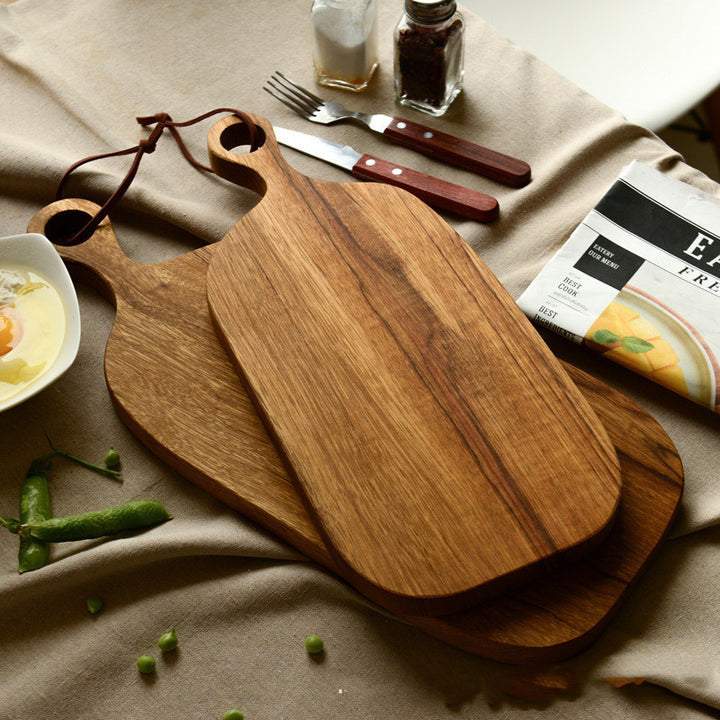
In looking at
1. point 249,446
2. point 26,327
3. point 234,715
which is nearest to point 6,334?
point 26,327

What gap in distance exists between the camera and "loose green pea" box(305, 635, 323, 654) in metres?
0.83

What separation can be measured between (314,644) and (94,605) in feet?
0.86

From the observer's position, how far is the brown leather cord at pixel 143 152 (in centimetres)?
115

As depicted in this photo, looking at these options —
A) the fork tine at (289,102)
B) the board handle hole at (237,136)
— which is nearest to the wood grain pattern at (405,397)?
the board handle hole at (237,136)

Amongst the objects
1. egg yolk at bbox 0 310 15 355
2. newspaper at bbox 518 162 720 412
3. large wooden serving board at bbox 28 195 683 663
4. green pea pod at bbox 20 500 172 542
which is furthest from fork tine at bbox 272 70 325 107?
green pea pod at bbox 20 500 172 542

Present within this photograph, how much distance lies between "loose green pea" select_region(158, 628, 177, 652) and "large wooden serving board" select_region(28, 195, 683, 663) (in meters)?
0.16

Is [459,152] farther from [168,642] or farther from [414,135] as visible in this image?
[168,642]

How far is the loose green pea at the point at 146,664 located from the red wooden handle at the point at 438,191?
2.53 ft

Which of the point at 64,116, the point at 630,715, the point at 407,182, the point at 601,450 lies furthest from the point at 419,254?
the point at 64,116

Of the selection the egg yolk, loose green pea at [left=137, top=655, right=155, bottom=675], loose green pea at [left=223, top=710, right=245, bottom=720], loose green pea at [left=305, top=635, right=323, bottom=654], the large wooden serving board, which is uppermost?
the large wooden serving board

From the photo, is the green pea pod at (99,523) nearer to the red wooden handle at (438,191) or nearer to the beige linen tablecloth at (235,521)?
the beige linen tablecloth at (235,521)

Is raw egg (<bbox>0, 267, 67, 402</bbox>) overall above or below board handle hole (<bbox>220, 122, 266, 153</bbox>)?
below

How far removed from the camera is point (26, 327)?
3.40 ft

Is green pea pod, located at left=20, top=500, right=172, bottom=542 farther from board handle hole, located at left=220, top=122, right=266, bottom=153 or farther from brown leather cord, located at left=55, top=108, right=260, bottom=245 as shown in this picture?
board handle hole, located at left=220, top=122, right=266, bottom=153
